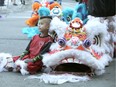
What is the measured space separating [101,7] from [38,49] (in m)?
1.08

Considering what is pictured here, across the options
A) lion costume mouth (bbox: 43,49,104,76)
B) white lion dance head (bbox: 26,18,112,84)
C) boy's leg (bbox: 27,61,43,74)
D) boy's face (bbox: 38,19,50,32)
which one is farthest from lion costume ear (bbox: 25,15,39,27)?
lion costume mouth (bbox: 43,49,104,76)

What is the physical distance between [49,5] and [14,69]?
3.00 m

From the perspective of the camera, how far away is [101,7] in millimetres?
4797

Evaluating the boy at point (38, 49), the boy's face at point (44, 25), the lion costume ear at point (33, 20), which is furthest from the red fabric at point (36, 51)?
the lion costume ear at point (33, 20)

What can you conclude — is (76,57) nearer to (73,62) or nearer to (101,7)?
(73,62)

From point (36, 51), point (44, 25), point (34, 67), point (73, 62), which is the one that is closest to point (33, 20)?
point (44, 25)

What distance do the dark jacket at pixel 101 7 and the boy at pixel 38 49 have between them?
749 millimetres

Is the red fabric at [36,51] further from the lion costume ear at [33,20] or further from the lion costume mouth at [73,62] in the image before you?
the lion costume ear at [33,20]

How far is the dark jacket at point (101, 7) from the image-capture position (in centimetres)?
478

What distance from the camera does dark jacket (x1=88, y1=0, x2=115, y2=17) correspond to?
478cm

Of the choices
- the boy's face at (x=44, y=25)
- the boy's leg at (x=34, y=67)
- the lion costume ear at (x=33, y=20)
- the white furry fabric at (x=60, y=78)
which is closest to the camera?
the white furry fabric at (x=60, y=78)

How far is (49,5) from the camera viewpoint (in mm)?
8062

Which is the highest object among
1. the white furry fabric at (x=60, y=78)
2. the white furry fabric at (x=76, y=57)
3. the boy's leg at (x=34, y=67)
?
Answer: the white furry fabric at (x=76, y=57)

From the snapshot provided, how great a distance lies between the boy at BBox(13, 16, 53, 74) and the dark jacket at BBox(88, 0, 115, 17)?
75cm
